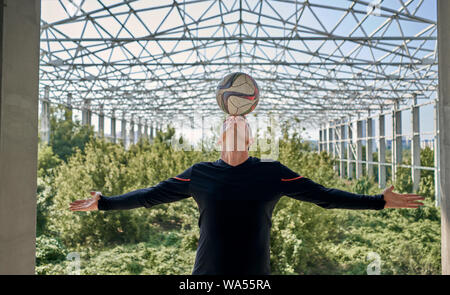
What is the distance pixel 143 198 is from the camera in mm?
1748

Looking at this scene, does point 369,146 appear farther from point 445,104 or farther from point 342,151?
point 445,104

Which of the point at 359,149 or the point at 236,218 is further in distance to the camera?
the point at 359,149

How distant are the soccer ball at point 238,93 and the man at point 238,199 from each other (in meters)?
0.07

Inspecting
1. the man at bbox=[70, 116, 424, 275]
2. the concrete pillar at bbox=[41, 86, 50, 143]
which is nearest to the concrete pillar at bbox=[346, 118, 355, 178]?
the concrete pillar at bbox=[41, 86, 50, 143]

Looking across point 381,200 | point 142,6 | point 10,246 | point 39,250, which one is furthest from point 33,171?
point 142,6

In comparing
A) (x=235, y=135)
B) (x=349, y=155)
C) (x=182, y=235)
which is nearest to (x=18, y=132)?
(x=235, y=135)

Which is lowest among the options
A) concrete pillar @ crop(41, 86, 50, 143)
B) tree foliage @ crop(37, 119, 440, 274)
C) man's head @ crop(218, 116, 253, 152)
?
tree foliage @ crop(37, 119, 440, 274)

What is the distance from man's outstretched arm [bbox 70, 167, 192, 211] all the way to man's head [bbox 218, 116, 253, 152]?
0.30 metres

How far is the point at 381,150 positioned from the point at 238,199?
2119 centimetres

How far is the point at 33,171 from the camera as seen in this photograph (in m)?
1.79

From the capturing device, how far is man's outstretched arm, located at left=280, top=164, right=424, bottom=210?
5.34 feet

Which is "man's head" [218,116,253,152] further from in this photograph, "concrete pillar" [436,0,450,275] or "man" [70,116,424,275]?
"concrete pillar" [436,0,450,275]
